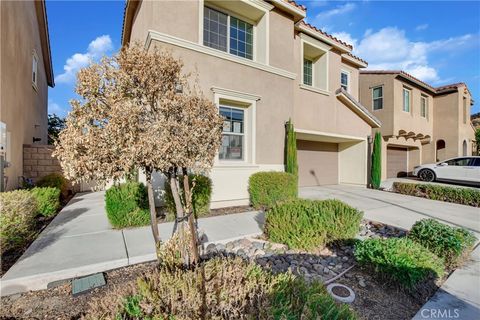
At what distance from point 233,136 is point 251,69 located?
2.39m

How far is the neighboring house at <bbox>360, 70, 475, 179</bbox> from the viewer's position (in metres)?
14.0

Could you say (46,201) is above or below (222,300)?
above

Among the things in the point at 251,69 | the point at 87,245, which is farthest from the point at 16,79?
the point at 251,69

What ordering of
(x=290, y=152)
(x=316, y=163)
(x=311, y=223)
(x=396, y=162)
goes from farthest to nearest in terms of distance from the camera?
(x=396, y=162) → (x=316, y=163) → (x=290, y=152) → (x=311, y=223)

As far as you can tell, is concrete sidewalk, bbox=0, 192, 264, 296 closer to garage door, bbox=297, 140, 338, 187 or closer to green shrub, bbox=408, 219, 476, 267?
green shrub, bbox=408, 219, 476, 267

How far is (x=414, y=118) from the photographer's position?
15.4 metres

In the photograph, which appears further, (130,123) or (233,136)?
(233,136)

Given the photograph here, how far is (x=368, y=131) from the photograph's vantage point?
12469 millimetres

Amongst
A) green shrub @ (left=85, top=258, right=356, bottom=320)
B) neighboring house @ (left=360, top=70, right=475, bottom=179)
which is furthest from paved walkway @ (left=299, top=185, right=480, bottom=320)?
neighboring house @ (left=360, top=70, right=475, bottom=179)

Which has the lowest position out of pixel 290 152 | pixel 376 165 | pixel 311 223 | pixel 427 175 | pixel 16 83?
pixel 311 223

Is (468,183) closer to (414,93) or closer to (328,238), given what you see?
(414,93)

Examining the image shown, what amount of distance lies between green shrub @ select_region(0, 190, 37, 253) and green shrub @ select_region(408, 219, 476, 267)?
6.70 meters

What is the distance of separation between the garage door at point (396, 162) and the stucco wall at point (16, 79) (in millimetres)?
18896

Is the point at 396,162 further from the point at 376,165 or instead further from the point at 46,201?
the point at 46,201
